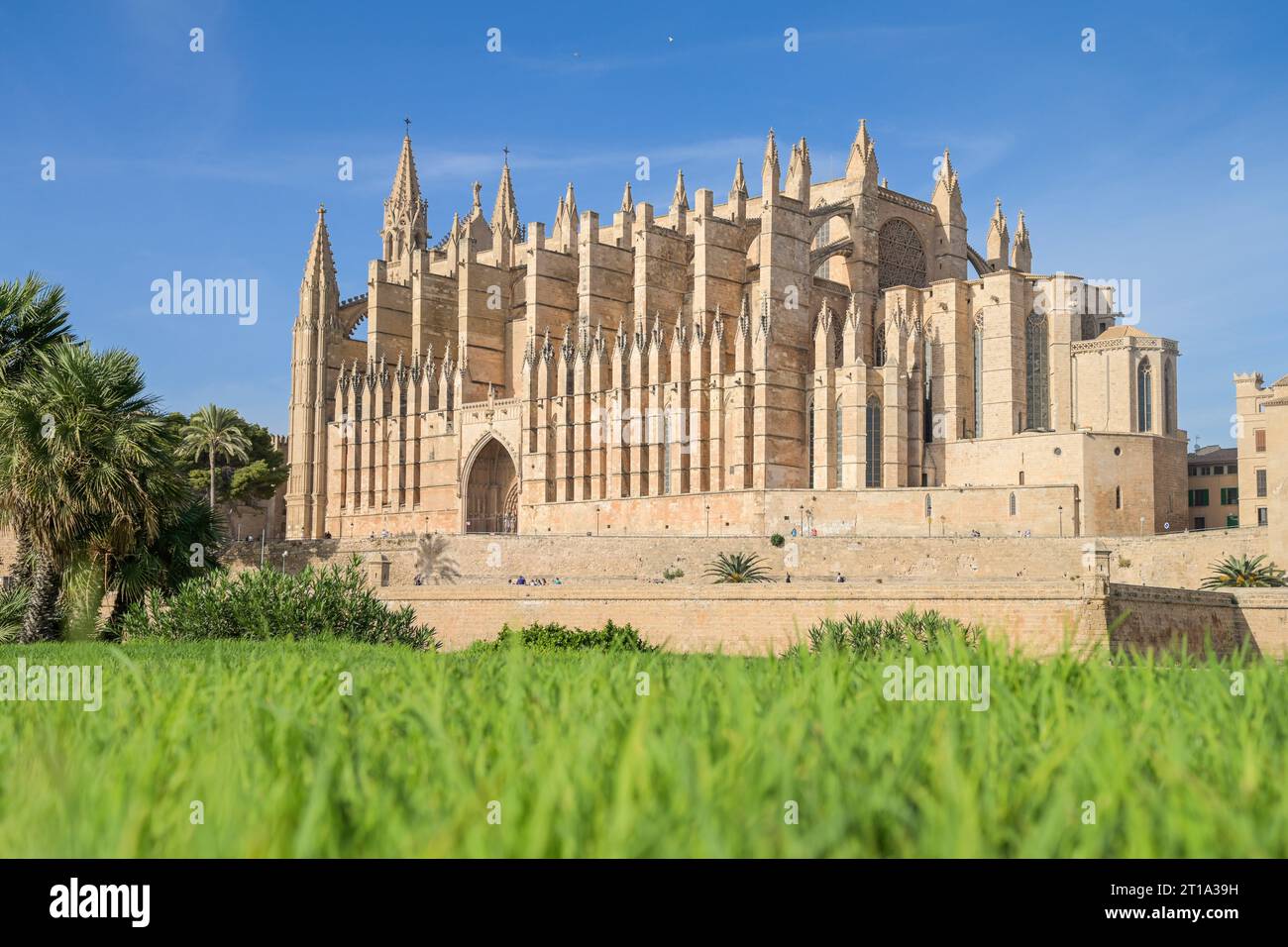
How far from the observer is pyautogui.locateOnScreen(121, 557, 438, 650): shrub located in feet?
61.1

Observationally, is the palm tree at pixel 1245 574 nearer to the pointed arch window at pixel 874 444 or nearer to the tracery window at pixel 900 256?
the pointed arch window at pixel 874 444

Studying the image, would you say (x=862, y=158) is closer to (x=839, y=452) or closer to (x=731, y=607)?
(x=839, y=452)

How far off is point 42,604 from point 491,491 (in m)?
31.2

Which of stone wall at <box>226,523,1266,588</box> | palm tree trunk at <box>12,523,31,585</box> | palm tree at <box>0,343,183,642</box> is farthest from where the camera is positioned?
stone wall at <box>226,523,1266,588</box>

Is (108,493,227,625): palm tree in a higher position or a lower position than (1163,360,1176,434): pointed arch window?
lower

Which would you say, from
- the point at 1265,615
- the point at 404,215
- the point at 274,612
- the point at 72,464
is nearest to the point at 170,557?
the point at 72,464

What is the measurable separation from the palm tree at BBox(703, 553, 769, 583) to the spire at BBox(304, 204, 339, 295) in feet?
87.0

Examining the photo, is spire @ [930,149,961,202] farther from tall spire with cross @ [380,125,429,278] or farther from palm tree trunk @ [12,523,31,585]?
palm tree trunk @ [12,523,31,585]

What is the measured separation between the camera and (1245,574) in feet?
100

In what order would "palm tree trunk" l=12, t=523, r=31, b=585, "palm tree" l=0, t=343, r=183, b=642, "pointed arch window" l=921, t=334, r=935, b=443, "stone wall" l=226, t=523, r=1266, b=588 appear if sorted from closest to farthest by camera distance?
"palm tree" l=0, t=343, r=183, b=642 < "palm tree trunk" l=12, t=523, r=31, b=585 < "stone wall" l=226, t=523, r=1266, b=588 < "pointed arch window" l=921, t=334, r=935, b=443

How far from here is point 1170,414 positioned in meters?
42.2

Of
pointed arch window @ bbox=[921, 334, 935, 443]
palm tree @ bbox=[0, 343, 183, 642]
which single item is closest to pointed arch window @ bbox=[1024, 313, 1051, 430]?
pointed arch window @ bbox=[921, 334, 935, 443]

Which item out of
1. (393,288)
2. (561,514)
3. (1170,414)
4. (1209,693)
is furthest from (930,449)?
(1209,693)

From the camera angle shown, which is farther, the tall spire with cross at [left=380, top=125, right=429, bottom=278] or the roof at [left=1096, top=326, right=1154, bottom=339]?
the tall spire with cross at [left=380, top=125, right=429, bottom=278]
